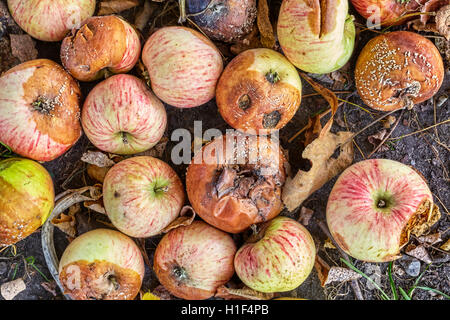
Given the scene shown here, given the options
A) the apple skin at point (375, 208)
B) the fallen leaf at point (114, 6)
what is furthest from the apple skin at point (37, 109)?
the apple skin at point (375, 208)

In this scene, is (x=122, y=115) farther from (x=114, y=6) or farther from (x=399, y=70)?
(x=399, y=70)

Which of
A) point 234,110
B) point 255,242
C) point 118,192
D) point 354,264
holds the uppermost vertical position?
point 234,110

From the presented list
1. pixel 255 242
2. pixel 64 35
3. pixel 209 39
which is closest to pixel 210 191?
pixel 255 242

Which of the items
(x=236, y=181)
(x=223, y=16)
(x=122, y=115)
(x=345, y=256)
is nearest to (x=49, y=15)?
(x=122, y=115)

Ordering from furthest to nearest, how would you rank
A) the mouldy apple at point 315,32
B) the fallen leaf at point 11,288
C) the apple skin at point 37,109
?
the fallen leaf at point 11,288
the apple skin at point 37,109
the mouldy apple at point 315,32

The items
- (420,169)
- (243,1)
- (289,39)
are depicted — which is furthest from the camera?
(420,169)

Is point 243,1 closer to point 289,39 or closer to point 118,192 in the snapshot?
point 289,39

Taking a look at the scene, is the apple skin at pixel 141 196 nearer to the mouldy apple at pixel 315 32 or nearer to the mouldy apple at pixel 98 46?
the mouldy apple at pixel 98 46
